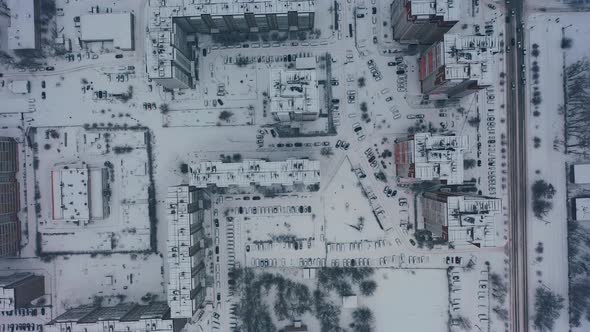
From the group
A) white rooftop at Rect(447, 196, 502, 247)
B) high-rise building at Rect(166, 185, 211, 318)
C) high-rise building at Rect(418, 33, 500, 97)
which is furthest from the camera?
high-rise building at Rect(166, 185, 211, 318)

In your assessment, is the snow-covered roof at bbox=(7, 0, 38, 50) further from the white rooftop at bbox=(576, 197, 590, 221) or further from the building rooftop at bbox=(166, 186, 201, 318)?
the white rooftop at bbox=(576, 197, 590, 221)

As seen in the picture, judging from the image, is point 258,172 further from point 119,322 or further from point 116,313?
point 116,313

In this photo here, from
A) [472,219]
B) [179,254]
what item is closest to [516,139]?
[472,219]

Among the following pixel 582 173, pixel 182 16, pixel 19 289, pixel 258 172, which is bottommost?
pixel 19 289

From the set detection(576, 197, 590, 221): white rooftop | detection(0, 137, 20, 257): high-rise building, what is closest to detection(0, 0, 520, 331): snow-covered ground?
detection(0, 137, 20, 257): high-rise building

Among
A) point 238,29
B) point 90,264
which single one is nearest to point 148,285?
point 90,264
